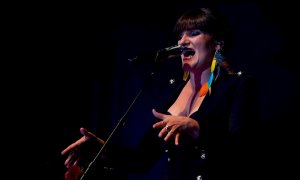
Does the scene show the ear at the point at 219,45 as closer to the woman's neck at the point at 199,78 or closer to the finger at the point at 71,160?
the woman's neck at the point at 199,78

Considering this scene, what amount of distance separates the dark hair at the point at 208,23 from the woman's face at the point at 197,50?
1.2 inches

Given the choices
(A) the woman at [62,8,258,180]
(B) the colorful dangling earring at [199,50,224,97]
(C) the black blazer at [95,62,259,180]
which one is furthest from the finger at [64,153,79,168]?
(B) the colorful dangling earring at [199,50,224,97]

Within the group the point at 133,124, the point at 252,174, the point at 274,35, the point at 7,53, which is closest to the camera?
the point at 252,174

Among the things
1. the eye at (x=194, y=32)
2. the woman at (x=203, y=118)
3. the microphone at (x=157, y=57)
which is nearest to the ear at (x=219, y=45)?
the woman at (x=203, y=118)

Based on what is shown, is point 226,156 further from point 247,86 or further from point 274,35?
point 274,35

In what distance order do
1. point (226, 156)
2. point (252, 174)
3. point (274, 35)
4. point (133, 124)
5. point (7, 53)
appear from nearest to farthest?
point (226, 156)
point (252, 174)
point (274, 35)
point (7, 53)
point (133, 124)

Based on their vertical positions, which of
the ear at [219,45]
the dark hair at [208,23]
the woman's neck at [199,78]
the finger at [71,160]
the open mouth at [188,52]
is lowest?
the finger at [71,160]

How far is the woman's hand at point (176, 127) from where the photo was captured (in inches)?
49.2

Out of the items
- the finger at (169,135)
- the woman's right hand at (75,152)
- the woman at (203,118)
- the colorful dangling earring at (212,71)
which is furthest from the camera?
the colorful dangling earring at (212,71)

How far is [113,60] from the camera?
2936 millimetres

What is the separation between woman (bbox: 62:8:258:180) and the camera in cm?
141

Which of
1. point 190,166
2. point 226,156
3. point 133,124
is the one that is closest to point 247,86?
point 226,156

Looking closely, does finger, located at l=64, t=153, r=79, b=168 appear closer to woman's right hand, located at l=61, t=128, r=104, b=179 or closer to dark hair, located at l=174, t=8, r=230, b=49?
woman's right hand, located at l=61, t=128, r=104, b=179

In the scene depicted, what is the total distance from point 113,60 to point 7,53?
0.84m
